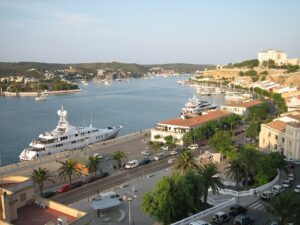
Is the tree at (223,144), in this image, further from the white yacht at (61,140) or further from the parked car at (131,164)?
the white yacht at (61,140)

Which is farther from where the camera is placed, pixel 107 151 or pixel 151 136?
pixel 151 136

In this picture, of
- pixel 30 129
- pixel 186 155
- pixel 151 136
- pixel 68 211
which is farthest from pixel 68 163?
pixel 30 129

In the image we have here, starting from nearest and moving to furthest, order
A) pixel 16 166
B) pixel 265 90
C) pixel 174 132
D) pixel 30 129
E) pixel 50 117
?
1. pixel 16 166
2. pixel 174 132
3. pixel 30 129
4. pixel 50 117
5. pixel 265 90

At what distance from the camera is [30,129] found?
61938 mm

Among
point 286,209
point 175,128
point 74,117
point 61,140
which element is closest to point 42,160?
point 61,140

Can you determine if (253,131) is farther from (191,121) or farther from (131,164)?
(131,164)

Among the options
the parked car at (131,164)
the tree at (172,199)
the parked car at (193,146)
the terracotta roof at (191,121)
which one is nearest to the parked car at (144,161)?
the parked car at (131,164)

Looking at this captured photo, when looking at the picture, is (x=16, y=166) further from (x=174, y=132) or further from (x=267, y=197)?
(x=267, y=197)

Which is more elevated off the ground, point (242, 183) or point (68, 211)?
point (68, 211)

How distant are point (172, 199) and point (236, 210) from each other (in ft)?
14.5

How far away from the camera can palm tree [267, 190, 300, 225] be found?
15711mm

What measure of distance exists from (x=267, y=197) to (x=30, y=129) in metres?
49.0

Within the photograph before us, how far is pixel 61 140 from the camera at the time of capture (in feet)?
141

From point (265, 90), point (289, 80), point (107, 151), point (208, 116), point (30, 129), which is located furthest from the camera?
point (289, 80)
